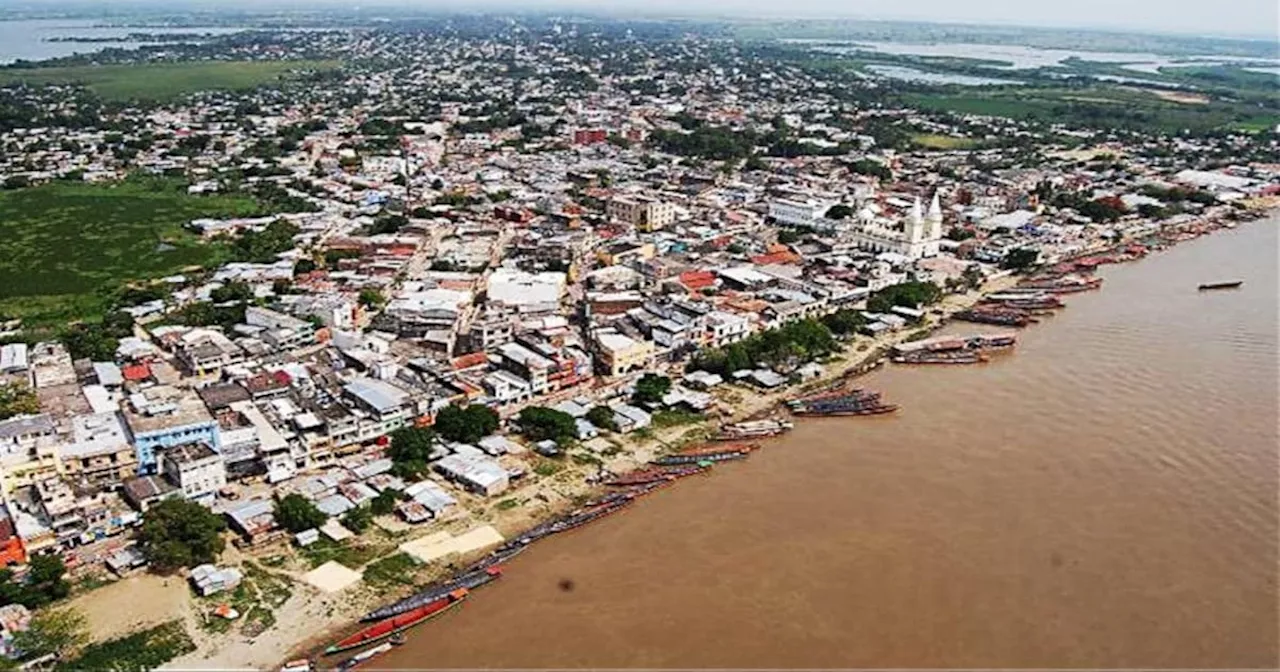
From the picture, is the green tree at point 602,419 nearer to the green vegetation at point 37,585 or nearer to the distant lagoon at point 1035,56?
the green vegetation at point 37,585

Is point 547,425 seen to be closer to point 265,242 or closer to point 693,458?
point 693,458

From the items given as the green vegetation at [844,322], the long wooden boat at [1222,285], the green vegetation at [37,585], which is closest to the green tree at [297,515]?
the green vegetation at [37,585]

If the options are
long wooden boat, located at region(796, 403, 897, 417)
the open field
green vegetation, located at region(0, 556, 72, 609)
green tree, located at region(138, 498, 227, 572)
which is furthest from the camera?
the open field

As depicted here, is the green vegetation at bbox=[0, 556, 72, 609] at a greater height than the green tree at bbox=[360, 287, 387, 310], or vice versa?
the green tree at bbox=[360, 287, 387, 310]

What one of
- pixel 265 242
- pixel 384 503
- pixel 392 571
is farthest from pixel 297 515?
pixel 265 242

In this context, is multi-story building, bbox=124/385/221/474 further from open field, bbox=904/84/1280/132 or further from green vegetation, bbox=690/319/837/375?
open field, bbox=904/84/1280/132

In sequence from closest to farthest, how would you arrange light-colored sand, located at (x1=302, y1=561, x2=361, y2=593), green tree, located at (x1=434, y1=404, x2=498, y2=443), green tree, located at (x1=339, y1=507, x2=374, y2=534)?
light-colored sand, located at (x1=302, y1=561, x2=361, y2=593), green tree, located at (x1=339, y1=507, x2=374, y2=534), green tree, located at (x1=434, y1=404, x2=498, y2=443)

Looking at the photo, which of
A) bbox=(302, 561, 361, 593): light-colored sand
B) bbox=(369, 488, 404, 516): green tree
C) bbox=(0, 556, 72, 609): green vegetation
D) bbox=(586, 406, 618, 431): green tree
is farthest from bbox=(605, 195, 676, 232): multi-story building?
bbox=(0, 556, 72, 609): green vegetation
